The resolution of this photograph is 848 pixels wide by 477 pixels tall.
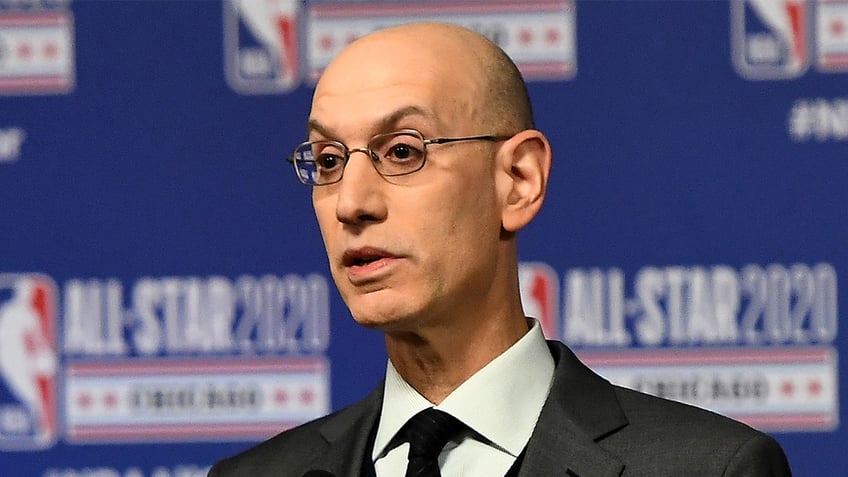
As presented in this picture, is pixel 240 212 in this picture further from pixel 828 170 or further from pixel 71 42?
pixel 828 170

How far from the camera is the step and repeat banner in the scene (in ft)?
7.43

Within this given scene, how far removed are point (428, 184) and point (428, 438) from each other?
0.79 ft

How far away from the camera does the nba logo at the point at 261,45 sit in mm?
2393

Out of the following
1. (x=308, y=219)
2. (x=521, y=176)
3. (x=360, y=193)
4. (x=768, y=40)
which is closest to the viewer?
(x=360, y=193)

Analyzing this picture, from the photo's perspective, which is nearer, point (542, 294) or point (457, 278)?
point (457, 278)

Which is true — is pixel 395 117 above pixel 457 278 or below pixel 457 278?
above

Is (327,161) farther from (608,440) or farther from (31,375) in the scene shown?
(31,375)

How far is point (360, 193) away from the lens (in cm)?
132

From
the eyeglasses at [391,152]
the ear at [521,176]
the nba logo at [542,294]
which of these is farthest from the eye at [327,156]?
the nba logo at [542,294]

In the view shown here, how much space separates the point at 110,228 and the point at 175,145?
176 millimetres

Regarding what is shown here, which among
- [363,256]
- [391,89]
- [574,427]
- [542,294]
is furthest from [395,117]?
[542,294]

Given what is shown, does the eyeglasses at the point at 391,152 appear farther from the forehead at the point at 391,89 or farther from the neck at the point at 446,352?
the neck at the point at 446,352

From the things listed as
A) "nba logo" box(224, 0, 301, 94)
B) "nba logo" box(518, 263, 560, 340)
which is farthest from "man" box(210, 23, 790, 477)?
"nba logo" box(224, 0, 301, 94)

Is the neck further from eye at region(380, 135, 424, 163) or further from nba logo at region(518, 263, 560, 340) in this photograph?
nba logo at region(518, 263, 560, 340)
